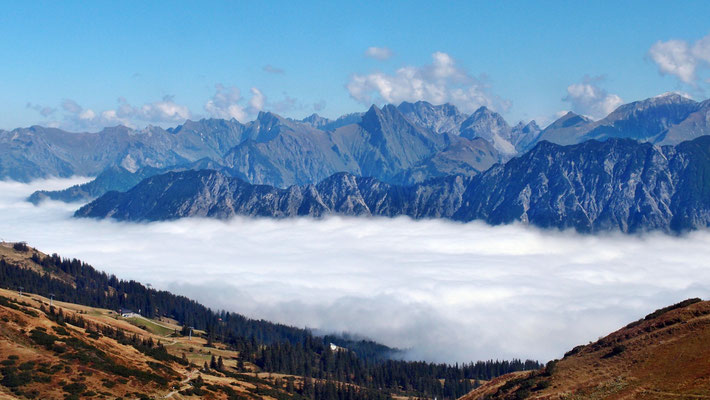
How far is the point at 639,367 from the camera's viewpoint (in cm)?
11006

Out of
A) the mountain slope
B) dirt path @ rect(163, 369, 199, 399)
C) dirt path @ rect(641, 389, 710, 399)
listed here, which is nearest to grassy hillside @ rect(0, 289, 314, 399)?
dirt path @ rect(163, 369, 199, 399)

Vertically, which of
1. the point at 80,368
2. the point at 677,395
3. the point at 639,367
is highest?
the point at 639,367

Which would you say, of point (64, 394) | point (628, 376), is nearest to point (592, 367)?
point (628, 376)

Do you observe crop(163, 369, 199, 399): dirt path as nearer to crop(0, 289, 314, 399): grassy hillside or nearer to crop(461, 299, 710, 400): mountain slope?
crop(0, 289, 314, 399): grassy hillside

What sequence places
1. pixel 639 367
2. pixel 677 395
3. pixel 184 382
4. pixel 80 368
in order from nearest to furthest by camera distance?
pixel 677 395, pixel 639 367, pixel 80 368, pixel 184 382

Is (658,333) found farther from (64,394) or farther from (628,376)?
(64,394)

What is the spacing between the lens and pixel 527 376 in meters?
132

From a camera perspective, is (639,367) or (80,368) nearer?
(639,367)

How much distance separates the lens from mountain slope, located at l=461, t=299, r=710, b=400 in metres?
99.8

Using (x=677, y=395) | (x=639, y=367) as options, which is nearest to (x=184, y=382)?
(x=639, y=367)

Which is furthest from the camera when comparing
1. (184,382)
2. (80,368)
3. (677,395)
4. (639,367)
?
(184,382)

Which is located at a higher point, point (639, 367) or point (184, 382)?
point (639, 367)

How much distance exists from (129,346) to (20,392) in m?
59.2

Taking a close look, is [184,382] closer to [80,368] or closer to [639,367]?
[80,368]
